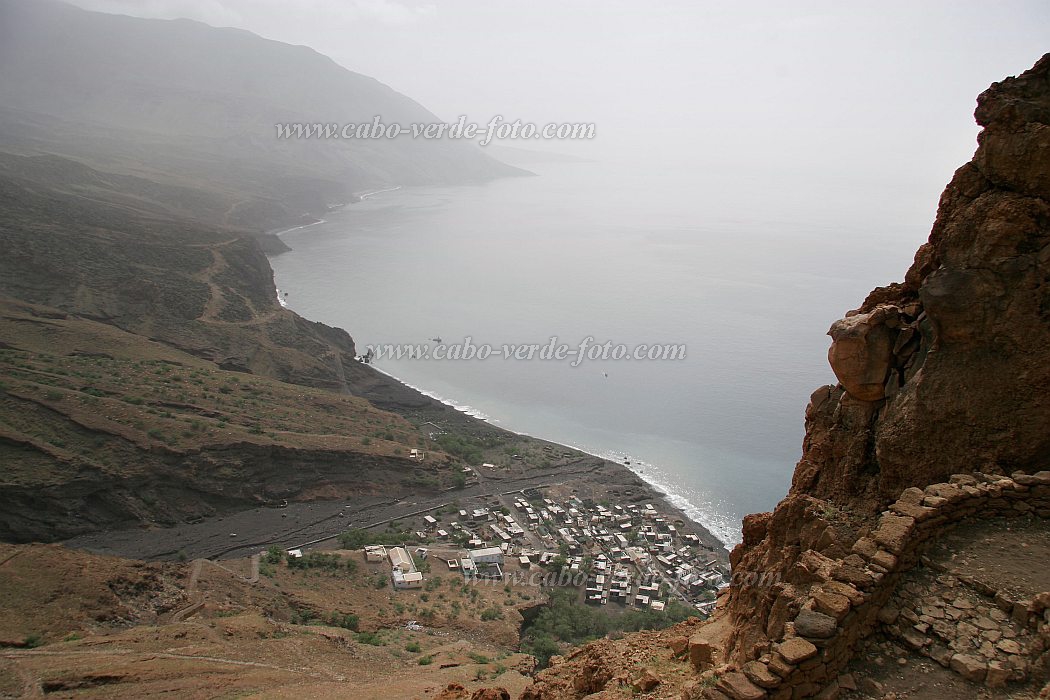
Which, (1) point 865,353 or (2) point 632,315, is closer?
(1) point 865,353

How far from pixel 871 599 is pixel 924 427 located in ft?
10.2

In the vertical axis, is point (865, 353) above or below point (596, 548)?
above

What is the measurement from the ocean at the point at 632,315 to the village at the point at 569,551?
4750mm

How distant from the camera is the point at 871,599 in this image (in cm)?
670

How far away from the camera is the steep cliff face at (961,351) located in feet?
27.0

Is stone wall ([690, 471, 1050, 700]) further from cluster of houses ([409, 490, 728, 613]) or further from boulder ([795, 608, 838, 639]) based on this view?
cluster of houses ([409, 490, 728, 613])

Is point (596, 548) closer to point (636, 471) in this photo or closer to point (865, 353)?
point (636, 471)

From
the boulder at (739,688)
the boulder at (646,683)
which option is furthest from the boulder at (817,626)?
the boulder at (646,683)

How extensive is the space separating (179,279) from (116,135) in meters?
132

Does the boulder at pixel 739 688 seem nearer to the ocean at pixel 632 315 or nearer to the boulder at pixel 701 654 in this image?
the boulder at pixel 701 654

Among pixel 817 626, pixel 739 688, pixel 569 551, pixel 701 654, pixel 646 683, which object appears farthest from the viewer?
pixel 569 551

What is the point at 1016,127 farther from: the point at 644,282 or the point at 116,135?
the point at 116,135

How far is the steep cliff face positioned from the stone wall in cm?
67

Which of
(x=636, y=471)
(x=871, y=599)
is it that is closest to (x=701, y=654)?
(x=871, y=599)
